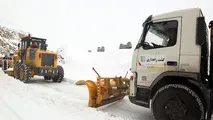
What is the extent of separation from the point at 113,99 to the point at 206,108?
114 inches

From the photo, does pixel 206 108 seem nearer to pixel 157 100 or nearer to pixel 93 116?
pixel 157 100

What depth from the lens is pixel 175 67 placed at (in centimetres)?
416

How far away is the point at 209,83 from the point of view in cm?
412

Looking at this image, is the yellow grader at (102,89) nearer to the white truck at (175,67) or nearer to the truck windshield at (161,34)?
the white truck at (175,67)

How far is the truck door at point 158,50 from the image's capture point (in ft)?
13.9

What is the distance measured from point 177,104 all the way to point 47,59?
8.51 meters

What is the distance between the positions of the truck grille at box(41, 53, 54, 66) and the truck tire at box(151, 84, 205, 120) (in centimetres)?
796

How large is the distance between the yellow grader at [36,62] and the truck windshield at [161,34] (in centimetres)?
744

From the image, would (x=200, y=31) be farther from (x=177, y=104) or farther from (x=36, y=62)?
(x=36, y=62)

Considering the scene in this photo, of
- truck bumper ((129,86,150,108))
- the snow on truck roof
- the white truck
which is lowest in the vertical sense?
truck bumper ((129,86,150,108))

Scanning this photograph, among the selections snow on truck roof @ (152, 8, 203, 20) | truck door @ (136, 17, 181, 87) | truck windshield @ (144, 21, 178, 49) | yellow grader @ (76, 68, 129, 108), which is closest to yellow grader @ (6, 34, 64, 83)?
yellow grader @ (76, 68, 129, 108)

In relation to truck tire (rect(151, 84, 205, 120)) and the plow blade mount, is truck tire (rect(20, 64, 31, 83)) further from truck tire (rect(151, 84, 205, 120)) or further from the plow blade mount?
truck tire (rect(151, 84, 205, 120))

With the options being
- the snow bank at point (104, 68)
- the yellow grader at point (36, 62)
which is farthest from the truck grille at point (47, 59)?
the snow bank at point (104, 68)

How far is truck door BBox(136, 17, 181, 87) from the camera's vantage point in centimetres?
423
